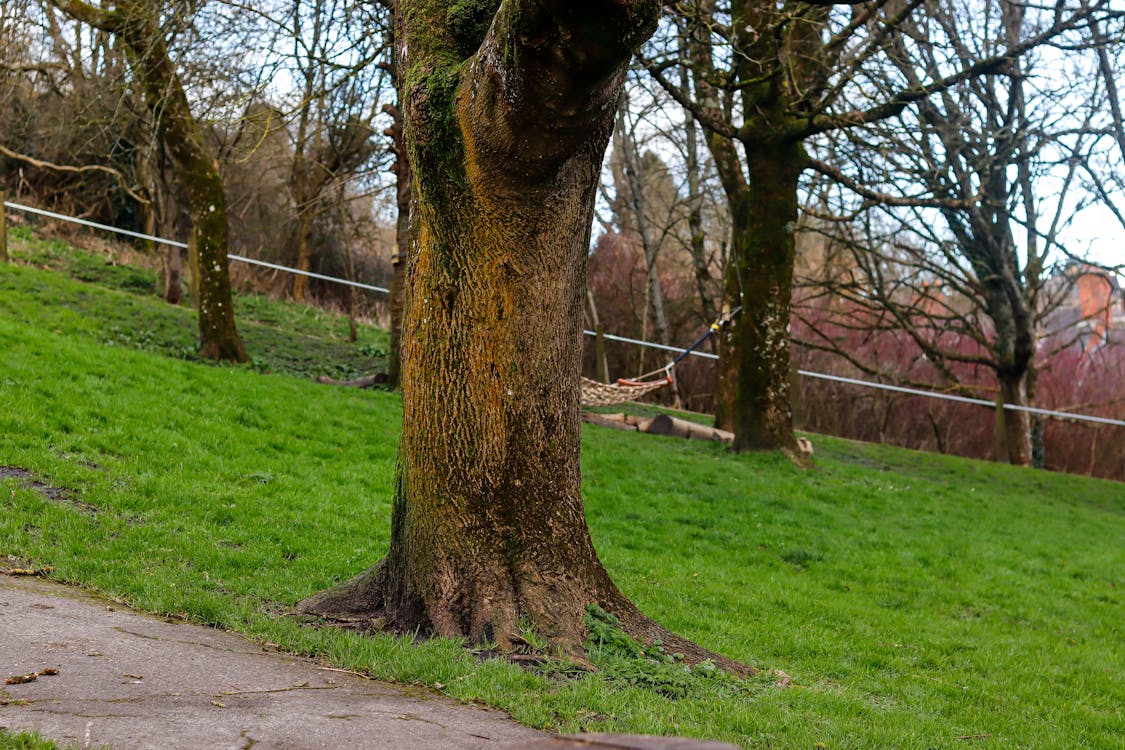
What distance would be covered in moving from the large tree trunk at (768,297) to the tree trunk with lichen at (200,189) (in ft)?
24.8

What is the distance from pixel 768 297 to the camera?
14219 millimetres

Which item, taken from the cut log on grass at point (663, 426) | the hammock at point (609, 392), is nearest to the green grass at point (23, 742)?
the hammock at point (609, 392)

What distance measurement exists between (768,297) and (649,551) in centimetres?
597

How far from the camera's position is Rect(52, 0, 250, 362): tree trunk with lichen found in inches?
549

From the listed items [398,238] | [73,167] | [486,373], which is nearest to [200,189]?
[398,238]

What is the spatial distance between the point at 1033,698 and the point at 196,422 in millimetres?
7742

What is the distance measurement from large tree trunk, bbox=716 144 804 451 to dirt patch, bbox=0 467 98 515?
9500mm

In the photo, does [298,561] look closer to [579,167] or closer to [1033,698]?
[579,167]

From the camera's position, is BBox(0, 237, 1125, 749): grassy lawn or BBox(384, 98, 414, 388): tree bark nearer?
BBox(0, 237, 1125, 749): grassy lawn

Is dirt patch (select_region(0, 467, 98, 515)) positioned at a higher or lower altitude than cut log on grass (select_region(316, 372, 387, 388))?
lower

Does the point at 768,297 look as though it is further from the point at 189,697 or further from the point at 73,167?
the point at 73,167

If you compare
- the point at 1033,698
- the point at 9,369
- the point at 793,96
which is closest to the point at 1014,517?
the point at 793,96

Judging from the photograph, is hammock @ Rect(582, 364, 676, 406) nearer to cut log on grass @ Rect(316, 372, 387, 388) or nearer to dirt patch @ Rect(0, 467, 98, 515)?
cut log on grass @ Rect(316, 372, 387, 388)

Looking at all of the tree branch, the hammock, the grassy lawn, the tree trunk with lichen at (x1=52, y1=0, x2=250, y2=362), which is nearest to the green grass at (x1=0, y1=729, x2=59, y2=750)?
the grassy lawn
